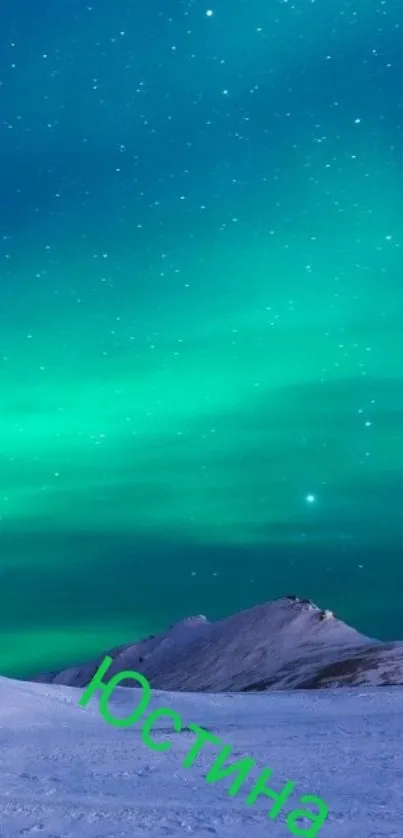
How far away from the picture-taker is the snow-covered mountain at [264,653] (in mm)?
66688

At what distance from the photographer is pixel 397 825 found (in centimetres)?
971

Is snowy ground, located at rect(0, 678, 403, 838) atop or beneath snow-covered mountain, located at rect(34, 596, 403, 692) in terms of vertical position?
beneath

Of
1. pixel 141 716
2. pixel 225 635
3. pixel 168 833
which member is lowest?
pixel 168 833

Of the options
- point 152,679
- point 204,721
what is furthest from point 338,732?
point 152,679

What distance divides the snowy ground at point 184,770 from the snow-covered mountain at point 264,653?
37860 mm

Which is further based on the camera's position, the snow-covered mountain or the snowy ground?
the snow-covered mountain

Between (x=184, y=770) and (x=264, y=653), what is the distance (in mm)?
90802

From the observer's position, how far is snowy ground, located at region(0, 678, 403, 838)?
10000 millimetres

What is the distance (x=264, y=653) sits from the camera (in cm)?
10194

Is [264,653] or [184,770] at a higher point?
[264,653]

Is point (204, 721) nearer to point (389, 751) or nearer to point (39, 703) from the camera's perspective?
point (39, 703)

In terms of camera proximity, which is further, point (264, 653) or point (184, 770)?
point (264, 653)

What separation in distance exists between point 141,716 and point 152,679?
97.9 m

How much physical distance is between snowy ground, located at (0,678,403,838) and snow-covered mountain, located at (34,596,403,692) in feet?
124
